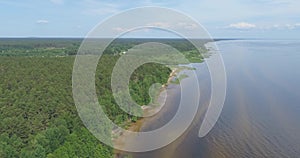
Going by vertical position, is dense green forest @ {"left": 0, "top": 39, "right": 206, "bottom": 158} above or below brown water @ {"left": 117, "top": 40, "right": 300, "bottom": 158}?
above

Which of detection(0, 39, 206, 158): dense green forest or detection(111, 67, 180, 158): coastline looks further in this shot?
detection(111, 67, 180, 158): coastline

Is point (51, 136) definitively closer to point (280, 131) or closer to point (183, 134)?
point (183, 134)

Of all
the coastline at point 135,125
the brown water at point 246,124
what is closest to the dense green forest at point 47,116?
the coastline at point 135,125

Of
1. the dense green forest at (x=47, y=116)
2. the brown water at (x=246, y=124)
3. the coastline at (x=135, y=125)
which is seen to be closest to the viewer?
the dense green forest at (x=47, y=116)

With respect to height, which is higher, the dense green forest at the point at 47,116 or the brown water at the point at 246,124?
the dense green forest at the point at 47,116

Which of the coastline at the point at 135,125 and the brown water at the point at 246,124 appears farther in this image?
the coastline at the point at 135,125

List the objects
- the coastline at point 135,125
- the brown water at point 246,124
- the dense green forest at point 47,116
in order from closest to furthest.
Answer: the dense green forest at point 47,116, the brown water at point 246,124, the coastline at point 135,125

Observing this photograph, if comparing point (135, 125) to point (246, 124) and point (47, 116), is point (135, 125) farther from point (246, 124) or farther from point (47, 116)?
point (246, 124)

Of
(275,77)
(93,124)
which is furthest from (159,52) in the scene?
(93,124)

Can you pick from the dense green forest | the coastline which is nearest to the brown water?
the coastline

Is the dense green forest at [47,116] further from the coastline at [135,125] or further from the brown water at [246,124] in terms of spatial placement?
the brown water at [246,124]

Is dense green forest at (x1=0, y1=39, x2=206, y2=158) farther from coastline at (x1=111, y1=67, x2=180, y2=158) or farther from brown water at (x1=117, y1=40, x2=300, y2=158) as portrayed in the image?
brown water at (x1=117, y1=40, x2=300, y2=158)
